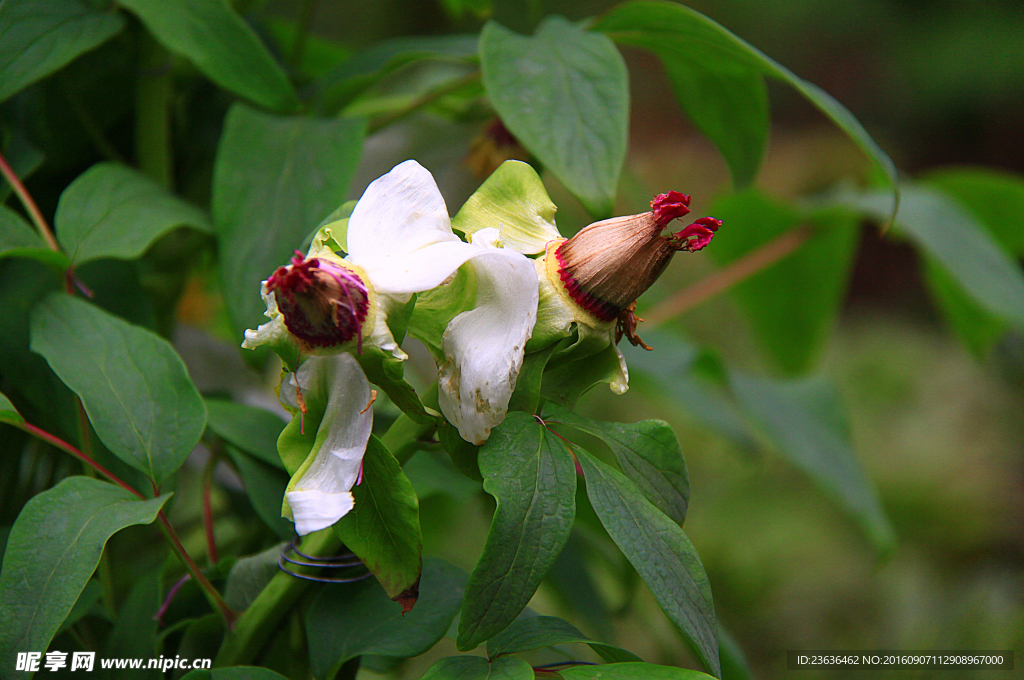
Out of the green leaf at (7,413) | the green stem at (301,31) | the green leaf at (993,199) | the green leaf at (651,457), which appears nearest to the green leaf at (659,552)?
the green leaf at (651,457)

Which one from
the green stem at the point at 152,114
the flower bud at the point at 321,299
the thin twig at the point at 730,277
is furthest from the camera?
the thin twig at the point at 730,277

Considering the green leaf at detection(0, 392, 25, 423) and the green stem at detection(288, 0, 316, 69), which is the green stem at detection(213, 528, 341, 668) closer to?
the green leaf at detection(0, 392, 25, 423)

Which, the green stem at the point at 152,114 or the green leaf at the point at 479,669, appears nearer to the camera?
the green leaf at the point at 479,669

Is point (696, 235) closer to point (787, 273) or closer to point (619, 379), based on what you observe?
point (619, 379)

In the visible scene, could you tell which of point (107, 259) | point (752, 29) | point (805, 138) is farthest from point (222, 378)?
point (752, 29)

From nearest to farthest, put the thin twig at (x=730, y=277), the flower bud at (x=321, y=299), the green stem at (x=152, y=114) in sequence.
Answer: the flower bud at (x=321, y=299) → the green stem at (x=152, y=114) → the thin twig at (x=730, y=277)

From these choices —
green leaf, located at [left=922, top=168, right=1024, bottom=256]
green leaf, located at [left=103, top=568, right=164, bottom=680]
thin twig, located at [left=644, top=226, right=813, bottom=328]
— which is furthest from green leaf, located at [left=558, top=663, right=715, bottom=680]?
green leaf, located at [left=922, top=168, right=1024, bottom=256]

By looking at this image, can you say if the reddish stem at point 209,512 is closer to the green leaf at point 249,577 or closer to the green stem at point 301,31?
the green leaf at point 249,577
